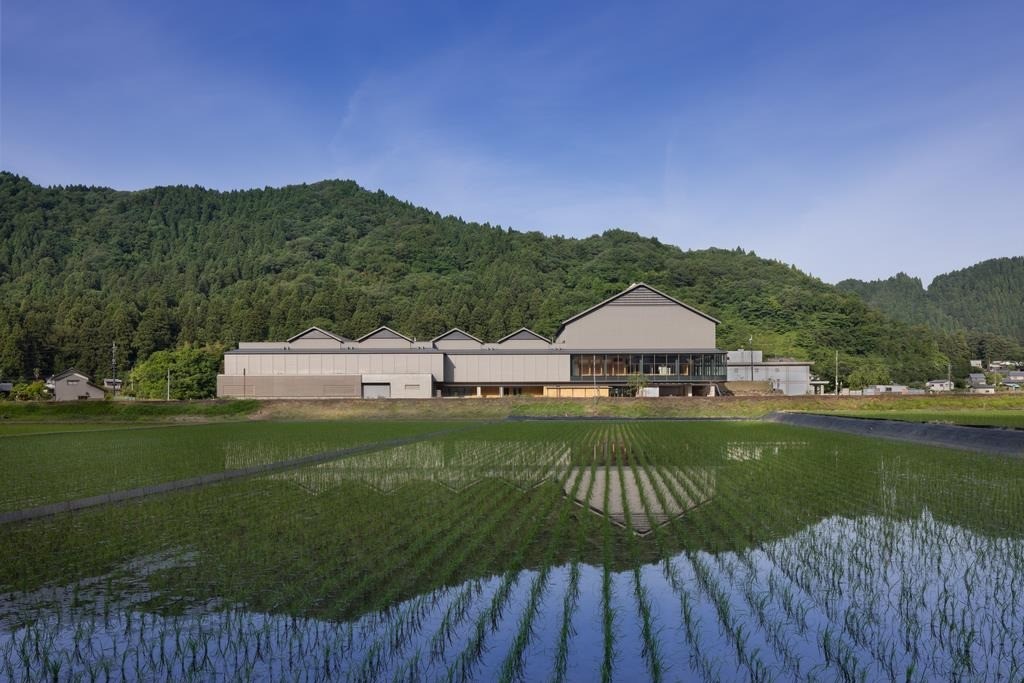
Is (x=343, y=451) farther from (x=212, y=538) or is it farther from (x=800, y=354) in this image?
(x=800, y=354)

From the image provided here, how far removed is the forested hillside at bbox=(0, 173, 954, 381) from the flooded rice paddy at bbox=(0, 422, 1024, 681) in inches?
3170

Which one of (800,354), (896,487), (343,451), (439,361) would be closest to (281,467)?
(343,451)

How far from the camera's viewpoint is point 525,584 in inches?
320

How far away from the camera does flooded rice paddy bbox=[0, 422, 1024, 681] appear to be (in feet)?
19.6

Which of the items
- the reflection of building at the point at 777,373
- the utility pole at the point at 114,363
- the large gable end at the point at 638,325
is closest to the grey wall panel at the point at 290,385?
the large gable end at the point at 638,325

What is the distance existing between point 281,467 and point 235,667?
1431 centimetres

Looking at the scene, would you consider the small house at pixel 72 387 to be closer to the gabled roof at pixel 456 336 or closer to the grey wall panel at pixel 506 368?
the gabled roof at pixel 456 336

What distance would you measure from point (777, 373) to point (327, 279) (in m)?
69.2

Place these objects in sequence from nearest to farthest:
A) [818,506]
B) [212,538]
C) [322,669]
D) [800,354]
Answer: [322,669]
[212,538]
[818,506]
[800,354]

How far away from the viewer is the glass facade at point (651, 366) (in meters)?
67.9

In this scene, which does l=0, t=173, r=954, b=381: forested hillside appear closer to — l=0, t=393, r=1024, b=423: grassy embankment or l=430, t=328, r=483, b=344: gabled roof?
l=430, t=328, r=483, b=344: gabled roof

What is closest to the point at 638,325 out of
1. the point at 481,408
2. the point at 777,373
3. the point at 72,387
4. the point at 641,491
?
the point at 777,373

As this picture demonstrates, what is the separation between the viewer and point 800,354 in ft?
302

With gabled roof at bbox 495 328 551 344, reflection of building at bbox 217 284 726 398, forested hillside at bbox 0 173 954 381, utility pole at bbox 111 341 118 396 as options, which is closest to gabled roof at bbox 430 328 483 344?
gabled roof at bbox 495 328 551 344
